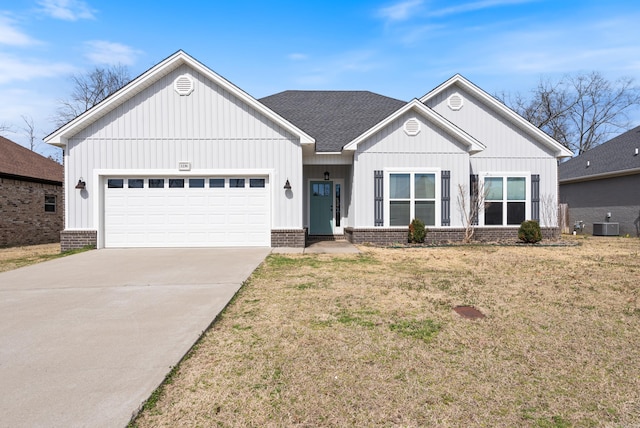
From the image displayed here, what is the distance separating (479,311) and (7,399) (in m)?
4.87

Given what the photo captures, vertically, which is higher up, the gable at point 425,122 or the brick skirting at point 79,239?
the gable at point 425,122

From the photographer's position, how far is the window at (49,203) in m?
15.8

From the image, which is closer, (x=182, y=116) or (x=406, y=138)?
(x=182, y=116)

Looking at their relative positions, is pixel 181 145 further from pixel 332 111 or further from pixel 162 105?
pixel 332 111

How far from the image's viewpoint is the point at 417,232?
12.0 metres

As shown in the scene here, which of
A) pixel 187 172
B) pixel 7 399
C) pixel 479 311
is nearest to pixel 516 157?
pixel 479 311

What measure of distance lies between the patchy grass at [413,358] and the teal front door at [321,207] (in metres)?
8.09

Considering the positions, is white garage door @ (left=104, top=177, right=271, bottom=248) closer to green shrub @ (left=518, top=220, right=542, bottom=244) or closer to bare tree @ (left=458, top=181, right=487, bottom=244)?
bare tree @ (left=458, top=181, right=487, bottom=244)

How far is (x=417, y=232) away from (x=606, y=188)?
1257 cm

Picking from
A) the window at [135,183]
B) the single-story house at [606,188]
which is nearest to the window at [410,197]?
the window at [135,183]

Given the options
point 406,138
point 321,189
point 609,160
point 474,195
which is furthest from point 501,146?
point 609,160

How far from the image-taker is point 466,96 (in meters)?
14.3

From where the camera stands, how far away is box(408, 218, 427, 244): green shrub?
12.0 metres

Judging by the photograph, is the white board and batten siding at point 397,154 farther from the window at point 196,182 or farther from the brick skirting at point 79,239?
the brick skirting at point 79,239
